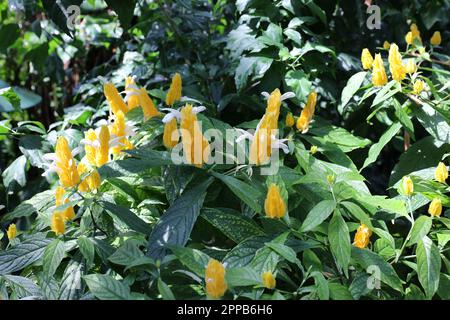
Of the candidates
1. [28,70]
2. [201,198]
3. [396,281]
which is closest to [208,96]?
[201,198]

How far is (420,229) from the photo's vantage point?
1.11 m

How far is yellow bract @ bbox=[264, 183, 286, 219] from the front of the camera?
104cm

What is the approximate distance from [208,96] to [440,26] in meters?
0.90

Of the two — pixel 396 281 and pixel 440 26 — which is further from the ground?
pixel 440 26

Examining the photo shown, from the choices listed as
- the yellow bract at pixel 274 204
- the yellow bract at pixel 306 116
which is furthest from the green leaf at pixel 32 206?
the yellow bract at pixel 306 116

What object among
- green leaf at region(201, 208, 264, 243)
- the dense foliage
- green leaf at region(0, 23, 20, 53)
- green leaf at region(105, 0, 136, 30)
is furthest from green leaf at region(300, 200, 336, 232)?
green leaf at region(0, 23, 20, 53)

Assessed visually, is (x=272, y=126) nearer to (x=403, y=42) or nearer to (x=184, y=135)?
(x=184, y=135)

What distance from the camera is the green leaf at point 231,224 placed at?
109 centimetres

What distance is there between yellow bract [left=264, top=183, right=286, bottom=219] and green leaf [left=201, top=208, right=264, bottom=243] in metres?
0.06

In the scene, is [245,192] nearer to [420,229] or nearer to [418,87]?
[420,229]

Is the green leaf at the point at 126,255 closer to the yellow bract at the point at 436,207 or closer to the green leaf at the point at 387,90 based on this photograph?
the yellow bract at the point at 436,207

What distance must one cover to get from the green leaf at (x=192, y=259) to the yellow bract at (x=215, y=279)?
1.6 inches

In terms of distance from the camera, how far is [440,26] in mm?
2113

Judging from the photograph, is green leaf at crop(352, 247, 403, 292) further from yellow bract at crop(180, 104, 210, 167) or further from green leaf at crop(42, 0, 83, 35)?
green leaf at crop(42, 0, 83, 35)
